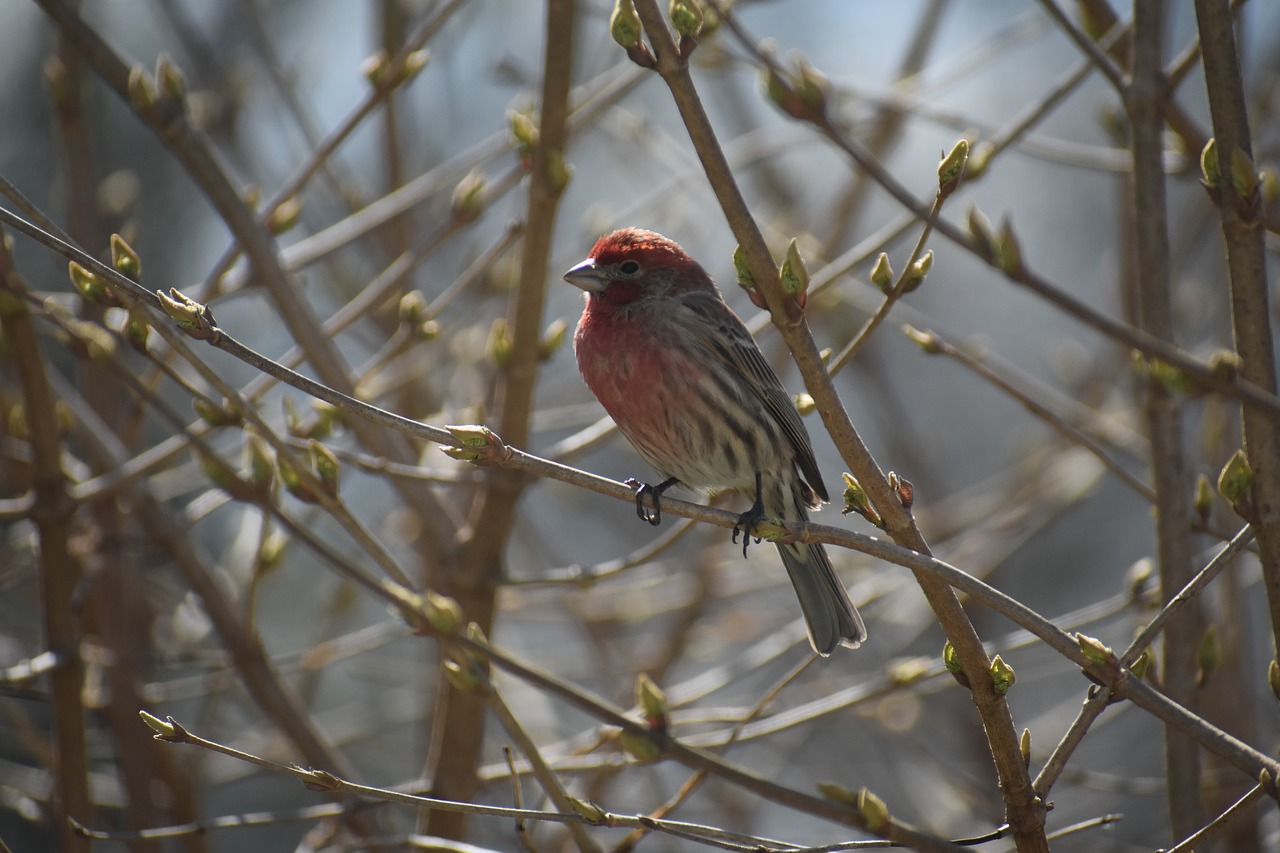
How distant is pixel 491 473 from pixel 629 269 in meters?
1.13

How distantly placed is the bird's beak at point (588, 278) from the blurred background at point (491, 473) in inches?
13.4

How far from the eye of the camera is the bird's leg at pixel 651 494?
313 cm

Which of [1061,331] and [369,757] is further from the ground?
[1061,331]

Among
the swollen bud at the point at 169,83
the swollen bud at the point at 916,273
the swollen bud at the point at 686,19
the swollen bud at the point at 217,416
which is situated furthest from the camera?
the swollen bud at the point at 169,83

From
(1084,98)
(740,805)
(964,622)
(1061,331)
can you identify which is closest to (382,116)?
(740,805)

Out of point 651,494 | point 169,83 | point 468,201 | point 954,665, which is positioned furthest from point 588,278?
point 954,665

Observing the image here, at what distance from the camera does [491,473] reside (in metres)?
4.49

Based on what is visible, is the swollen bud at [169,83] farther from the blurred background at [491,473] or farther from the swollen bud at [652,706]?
the swollen bud at [652,706]

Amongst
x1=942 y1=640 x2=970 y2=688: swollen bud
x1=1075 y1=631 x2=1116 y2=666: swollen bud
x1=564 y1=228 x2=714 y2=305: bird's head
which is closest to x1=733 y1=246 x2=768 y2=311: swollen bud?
x1=942 y1=640 x2=970 y2=688: swollen bud

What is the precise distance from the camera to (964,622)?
2.96m

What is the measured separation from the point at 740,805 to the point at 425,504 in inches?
104

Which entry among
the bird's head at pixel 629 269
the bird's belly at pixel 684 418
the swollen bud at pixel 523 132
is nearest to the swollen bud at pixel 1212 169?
the bird's belly at pixel 684 418

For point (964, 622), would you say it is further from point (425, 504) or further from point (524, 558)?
point (524, 558)

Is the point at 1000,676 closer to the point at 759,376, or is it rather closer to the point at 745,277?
the point at 745,277
